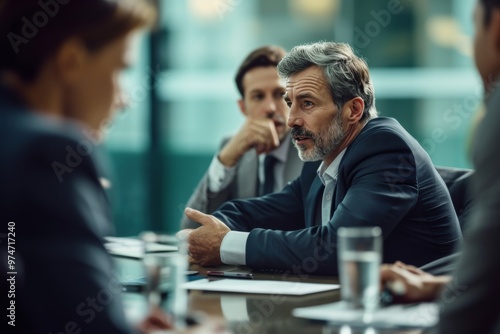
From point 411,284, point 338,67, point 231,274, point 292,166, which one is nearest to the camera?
point 411,284

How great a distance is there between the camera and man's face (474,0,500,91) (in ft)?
4.99

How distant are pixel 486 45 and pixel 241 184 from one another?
2205mm

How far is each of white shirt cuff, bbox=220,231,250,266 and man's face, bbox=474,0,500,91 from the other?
1101 millimetres

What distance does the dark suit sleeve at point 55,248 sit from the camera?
1.15 meters

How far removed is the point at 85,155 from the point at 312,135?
1.65m

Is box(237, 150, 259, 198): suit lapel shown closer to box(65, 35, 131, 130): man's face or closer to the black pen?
the black pen

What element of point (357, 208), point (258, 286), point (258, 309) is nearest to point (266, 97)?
point (357, 208)

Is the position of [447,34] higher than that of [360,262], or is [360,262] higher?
[447,34]

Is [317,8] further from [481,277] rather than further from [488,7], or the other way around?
[481,277]

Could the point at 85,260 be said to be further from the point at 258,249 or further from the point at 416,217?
the point at 416,217

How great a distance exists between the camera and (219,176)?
3.61 meters

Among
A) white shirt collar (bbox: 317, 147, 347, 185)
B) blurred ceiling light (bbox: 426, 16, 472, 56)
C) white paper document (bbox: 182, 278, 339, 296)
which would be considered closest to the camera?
white paper document (bbox: 182, 278, 339, 296)

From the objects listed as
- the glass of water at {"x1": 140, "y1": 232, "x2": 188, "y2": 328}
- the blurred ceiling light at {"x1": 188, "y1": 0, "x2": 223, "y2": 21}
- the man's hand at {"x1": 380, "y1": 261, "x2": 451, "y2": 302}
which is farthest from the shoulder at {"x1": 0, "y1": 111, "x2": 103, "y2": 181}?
the blurred ceiling light at {"x1": 188, "y1": 0, "x2": 223, "y2": 21}

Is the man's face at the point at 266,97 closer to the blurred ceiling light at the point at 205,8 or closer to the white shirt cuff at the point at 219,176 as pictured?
the white shirt cuff at the point at 219,176
